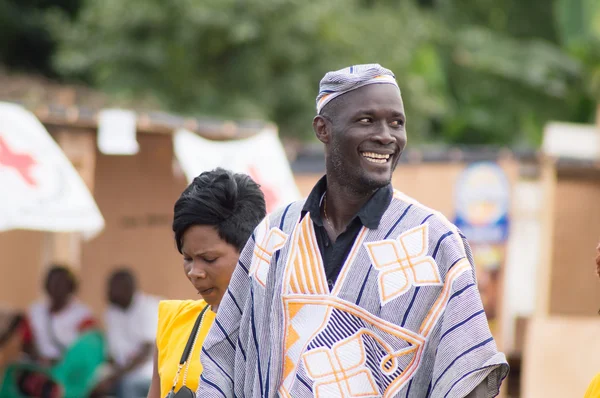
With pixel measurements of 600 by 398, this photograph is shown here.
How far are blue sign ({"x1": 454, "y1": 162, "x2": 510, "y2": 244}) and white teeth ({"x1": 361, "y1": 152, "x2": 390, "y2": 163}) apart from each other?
25.3ft

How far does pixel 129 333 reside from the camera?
9.16 m

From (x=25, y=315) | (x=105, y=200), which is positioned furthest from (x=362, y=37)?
(x=25, y=315)

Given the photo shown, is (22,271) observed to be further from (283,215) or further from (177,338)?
(283,215)

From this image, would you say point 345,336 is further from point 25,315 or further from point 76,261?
point 76,261

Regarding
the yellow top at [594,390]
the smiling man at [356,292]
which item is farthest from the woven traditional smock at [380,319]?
the yellow top at [594,390]

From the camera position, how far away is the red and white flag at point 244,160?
8.35 meters

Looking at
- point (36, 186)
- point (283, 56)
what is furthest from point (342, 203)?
point (283, 56)

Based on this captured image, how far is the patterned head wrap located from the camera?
2637 mm

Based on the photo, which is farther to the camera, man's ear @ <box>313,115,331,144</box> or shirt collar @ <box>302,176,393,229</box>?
man's ear @ <box>313,115,331,144</box>

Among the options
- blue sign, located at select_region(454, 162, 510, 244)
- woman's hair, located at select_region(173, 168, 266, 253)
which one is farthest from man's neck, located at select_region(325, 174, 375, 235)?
blue sign, located at select_region(454, 162, 510, 244)

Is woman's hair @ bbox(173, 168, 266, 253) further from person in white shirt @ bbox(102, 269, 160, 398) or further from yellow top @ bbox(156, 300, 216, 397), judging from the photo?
person in white shirt @ bbox(102, 269, 160, 398)

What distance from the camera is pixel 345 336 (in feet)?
8.27

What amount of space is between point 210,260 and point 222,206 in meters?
0.16

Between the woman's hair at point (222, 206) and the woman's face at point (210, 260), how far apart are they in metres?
0.02
